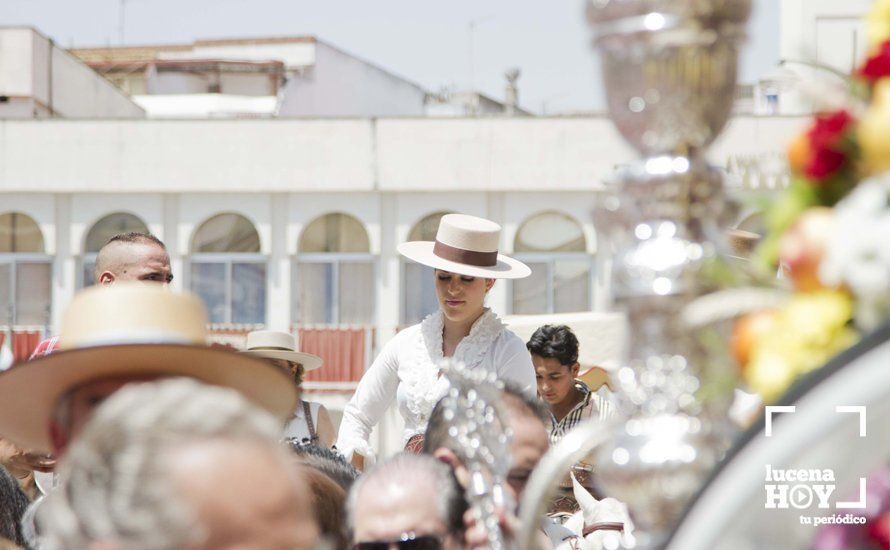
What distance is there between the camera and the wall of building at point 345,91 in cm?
3684

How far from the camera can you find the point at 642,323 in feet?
→ 5.70

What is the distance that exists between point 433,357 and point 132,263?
1049 mm

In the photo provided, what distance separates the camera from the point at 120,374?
229 centimetres

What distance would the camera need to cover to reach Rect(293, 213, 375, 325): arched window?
94.5ft

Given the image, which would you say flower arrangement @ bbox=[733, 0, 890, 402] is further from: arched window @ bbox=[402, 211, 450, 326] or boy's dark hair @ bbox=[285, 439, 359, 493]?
arched window @ bbox=[402, 211, 450, 326]

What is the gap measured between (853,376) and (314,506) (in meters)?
1.53

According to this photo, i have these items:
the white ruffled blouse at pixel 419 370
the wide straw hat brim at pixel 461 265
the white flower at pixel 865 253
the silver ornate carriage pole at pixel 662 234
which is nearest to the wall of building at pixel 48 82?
the wide straw hat brim at pixel 461 265

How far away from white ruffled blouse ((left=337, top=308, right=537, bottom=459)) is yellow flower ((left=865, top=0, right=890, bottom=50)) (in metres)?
3.04


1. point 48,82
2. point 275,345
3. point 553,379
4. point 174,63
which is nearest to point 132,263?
point 553,379

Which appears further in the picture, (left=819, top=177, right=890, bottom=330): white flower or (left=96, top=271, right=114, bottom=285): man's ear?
(left=96, top=271, right=114, bottom=285): man's ear

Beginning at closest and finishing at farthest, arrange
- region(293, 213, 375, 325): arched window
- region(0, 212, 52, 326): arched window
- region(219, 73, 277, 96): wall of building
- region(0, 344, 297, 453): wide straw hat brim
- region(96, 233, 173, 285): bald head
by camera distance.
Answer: region(0, 344, 297, 453): wide straw hat brim, region(96, 233, 173, 285): bald head, region(293, 213, 375, 325): arched window, region(0, 212, 52, 326): arched window, region(219, 73, 277, 96): wall of building

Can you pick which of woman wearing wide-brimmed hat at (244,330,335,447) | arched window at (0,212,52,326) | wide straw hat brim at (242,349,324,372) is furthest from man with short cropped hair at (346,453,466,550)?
arched window at (0,212,52,326)

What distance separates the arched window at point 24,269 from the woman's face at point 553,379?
24.1m

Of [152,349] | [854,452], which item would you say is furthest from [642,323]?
[152,349]
